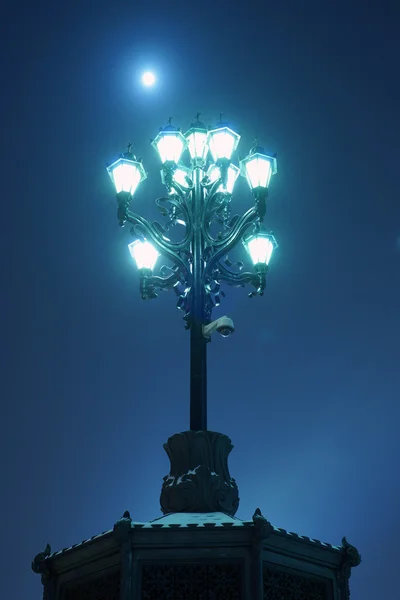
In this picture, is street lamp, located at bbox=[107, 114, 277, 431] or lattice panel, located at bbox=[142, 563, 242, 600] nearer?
lattice panel, located at bbox=[142, 563, 242, 600]

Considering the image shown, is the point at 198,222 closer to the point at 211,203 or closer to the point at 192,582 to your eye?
the point at 211,203

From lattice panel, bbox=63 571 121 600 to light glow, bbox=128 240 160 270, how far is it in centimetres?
386

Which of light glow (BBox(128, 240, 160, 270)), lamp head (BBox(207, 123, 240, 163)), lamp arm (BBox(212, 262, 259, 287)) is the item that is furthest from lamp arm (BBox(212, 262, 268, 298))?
lamp head (BBox(207, 123, 240, 163))

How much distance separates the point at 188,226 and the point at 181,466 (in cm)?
286

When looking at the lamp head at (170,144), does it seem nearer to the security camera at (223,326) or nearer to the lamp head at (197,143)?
the lamp head at (197,143)

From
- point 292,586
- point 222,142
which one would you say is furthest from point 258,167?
point 292,586

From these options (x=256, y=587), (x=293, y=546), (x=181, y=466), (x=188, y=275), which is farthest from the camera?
(x=188, y=275)

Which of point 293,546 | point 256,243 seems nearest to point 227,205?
point 256,243

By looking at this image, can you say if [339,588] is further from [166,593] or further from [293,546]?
[166,593]

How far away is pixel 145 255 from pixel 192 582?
428 centimetres

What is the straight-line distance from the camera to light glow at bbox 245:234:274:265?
344 inches

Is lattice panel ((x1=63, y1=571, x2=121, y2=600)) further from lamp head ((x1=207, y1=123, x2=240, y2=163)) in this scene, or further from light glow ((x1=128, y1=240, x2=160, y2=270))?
lamp head ((x1=207, y1=123, x2=240, y2=163))

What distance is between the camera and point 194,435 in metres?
6.88

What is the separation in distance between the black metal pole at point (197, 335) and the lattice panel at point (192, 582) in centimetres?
155
